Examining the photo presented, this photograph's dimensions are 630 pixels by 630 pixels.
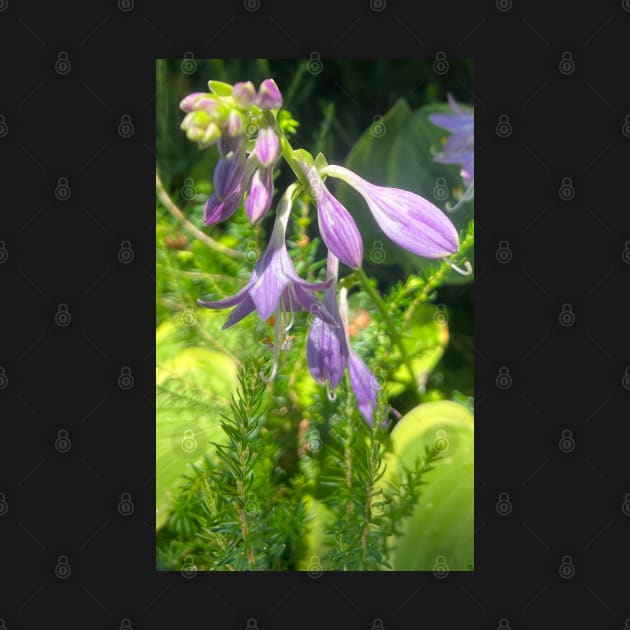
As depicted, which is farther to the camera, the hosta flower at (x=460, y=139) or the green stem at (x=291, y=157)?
the hosta flower at (x=460, y=139)

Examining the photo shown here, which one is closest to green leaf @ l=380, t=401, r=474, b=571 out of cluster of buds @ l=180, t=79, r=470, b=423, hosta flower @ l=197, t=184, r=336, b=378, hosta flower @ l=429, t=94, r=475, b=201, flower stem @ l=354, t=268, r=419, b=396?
flower stem @ l=354, t=268, r=419, b=396

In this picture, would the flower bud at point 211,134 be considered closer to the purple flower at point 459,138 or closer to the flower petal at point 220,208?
the flower petal at point 220,208

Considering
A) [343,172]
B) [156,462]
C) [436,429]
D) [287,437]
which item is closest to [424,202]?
[343,172]

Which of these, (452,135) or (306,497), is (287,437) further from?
(452,135)

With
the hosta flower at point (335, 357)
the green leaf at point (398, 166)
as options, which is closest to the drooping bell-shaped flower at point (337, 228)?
the hosta flower at point (335, 357)

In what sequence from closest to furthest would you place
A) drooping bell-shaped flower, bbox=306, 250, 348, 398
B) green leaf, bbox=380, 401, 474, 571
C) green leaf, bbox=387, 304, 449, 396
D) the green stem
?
the green stem, drooping bell-shaped flower, bbox=306, 250, 348, 398, green leaf, bbox=380, 401, 474, 571, green leaf, bbox=387, 304, 449, 396

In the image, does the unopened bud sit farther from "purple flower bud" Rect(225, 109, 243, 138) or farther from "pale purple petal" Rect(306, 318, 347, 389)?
"pale purple petal" Rect(306, 318, 347, 389)

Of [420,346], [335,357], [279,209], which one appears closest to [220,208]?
[279,209]
